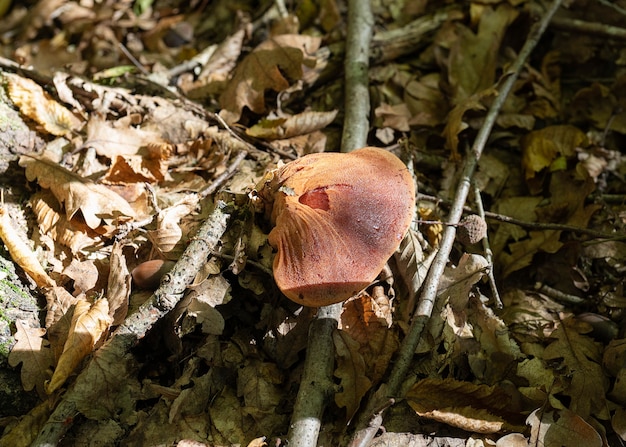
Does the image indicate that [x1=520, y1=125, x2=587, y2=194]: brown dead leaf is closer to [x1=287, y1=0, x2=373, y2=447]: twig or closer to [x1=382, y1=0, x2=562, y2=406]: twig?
[x1=382, y1=0, x2=562, y2=406]: twig

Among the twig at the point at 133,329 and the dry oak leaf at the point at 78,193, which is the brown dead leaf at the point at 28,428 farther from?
the dry oak leaf at the point at 78,193

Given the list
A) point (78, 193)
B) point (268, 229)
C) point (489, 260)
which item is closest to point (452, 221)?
point (489, 260)

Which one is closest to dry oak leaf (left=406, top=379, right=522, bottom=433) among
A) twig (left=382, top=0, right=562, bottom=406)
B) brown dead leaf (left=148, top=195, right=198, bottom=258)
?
twig (left=382, top=0, right=562, bottom=406)

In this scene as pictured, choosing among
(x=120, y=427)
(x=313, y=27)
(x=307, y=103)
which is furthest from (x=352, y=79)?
(x=120, y=427)

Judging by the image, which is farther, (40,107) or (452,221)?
(40,107)

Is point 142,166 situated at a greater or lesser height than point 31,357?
greater

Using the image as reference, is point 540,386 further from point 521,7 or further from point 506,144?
point 521,7

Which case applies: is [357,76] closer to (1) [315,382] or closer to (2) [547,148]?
(2) [547,148]
